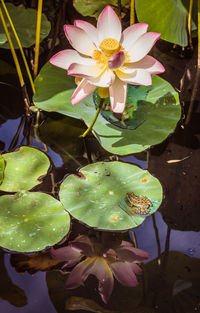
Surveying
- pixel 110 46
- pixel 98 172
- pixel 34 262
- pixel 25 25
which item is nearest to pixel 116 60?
pixel 110 46

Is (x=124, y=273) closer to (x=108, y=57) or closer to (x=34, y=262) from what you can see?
(x=34, y=262)

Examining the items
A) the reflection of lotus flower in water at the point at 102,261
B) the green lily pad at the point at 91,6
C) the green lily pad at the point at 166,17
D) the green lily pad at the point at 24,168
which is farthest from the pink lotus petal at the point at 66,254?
the green lily pad at the point at 91,6

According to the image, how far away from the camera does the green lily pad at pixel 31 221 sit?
1.06m

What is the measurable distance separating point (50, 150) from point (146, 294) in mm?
604

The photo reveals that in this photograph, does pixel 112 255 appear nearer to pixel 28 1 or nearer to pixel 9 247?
pixel 9 247

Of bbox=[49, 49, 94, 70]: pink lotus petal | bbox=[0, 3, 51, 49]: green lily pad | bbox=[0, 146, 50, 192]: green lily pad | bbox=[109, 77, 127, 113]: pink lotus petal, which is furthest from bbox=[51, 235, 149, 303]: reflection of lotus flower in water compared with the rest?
bbox=[0, 3, 51, 49]: green lily pad

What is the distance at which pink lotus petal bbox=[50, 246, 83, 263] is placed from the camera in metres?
1.07

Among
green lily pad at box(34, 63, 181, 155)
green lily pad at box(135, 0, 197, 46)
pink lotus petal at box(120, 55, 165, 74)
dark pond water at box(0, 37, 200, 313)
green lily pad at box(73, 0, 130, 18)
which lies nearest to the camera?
dark pond water at box(0, 37, 200, 313)

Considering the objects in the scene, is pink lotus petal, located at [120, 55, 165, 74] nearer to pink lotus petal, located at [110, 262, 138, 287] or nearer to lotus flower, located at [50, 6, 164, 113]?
lotus flower, located at [50, 6, 164, 113]

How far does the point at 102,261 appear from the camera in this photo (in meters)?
1.07

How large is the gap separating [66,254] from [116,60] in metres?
0.54

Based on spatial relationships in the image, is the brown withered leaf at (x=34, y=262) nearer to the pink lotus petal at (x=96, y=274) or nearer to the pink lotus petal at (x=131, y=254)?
the pink lotus petal at (x=96, y=274)

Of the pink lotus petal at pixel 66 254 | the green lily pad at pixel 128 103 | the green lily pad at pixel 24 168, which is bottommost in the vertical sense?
the pink lotus petal at pixel 66 254

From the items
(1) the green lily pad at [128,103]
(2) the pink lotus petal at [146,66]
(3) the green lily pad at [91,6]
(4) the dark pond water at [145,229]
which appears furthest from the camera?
(3) the green lily pad at [91,6]
